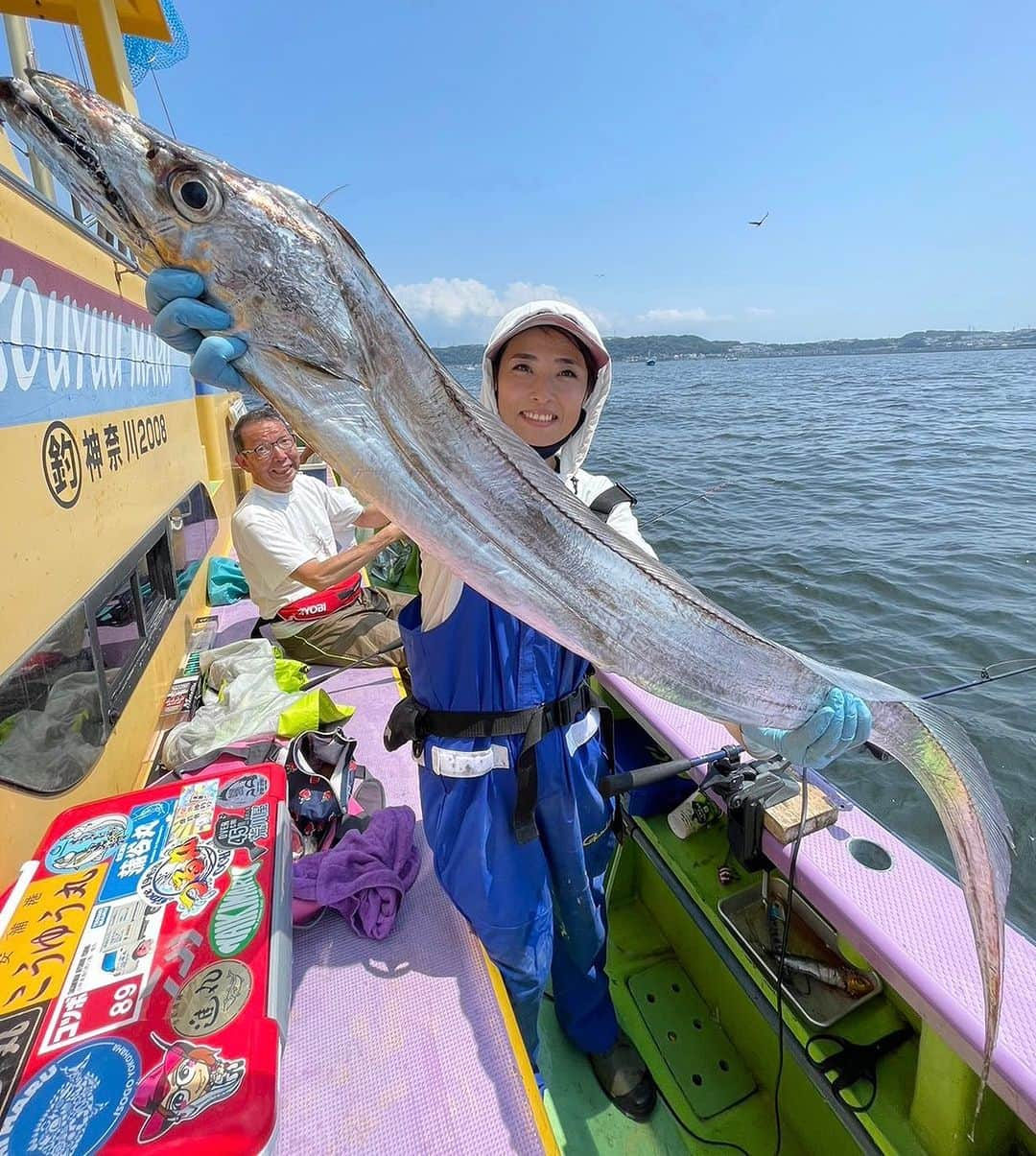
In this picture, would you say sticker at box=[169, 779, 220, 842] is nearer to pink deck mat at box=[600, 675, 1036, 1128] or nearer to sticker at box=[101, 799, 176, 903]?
sticker at box=[101, 799, 176, 903]

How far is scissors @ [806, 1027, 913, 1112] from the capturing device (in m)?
2.27

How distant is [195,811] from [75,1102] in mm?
859

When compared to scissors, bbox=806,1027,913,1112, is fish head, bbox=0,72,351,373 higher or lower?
higher

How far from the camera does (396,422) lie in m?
1.38

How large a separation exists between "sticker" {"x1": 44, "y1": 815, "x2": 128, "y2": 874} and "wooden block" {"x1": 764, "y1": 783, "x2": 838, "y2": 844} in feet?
7.81

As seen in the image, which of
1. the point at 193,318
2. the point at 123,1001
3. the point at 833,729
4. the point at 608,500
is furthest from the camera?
the point at 608,500

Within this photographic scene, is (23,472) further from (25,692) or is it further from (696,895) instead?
(696,895)

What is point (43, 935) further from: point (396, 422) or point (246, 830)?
point (396, 422)

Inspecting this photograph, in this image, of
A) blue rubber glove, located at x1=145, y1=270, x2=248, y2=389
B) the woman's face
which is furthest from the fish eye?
the woman's face

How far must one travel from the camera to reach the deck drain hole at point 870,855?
2443 mm

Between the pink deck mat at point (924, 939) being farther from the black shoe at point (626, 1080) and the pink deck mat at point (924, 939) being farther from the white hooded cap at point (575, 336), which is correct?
the white hooded cap at point (575, 336)

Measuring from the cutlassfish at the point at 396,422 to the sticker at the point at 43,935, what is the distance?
1.41m

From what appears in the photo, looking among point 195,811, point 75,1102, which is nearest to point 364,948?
point 195,811

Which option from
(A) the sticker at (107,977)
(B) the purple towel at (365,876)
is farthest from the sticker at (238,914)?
(B) the purple towel at (365,876)
